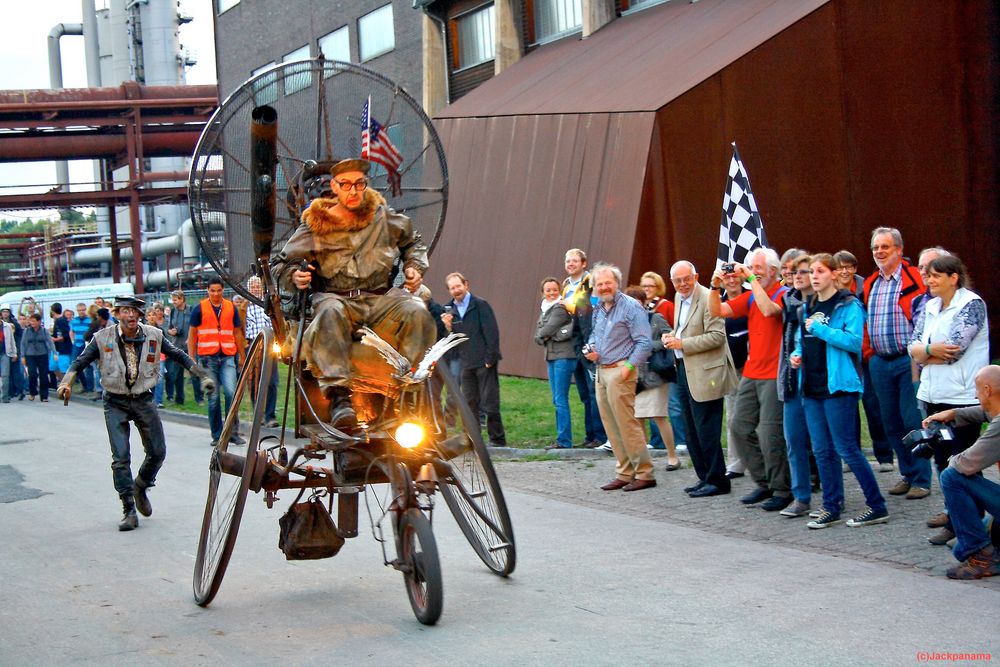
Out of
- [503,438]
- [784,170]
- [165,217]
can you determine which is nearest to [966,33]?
[784,170]

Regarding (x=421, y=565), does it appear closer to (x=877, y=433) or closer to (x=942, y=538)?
(x=942, y=538)

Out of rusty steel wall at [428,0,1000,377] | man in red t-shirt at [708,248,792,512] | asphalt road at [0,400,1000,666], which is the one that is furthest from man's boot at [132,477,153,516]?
rusty steel wall at [428,0,1000,377]

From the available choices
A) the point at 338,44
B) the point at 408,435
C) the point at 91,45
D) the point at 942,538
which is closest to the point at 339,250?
the point at 408,435

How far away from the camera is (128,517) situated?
9.66 m

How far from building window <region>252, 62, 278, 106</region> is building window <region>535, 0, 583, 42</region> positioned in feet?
48.7

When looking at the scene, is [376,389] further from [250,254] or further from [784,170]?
[784,170]

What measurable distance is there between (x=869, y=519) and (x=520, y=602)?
2.94 meters

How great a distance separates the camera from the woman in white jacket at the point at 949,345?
762 centimetres

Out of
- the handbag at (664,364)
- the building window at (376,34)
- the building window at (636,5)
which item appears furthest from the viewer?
the building window at (376,34)

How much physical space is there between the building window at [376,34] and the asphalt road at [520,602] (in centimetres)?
2072

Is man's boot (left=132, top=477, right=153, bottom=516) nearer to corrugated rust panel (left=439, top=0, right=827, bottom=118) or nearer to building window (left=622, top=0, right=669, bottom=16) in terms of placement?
corrugated rust panel (left=439, top=0, right=827, bottom=118)

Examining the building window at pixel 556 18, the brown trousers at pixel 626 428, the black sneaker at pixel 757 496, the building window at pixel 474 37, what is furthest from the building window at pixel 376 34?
the black sneaker at pixel 757 496

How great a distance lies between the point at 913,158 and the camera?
17.6 m

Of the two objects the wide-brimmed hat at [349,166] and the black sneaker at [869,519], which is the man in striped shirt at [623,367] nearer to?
the black sneaker at [869,519]
